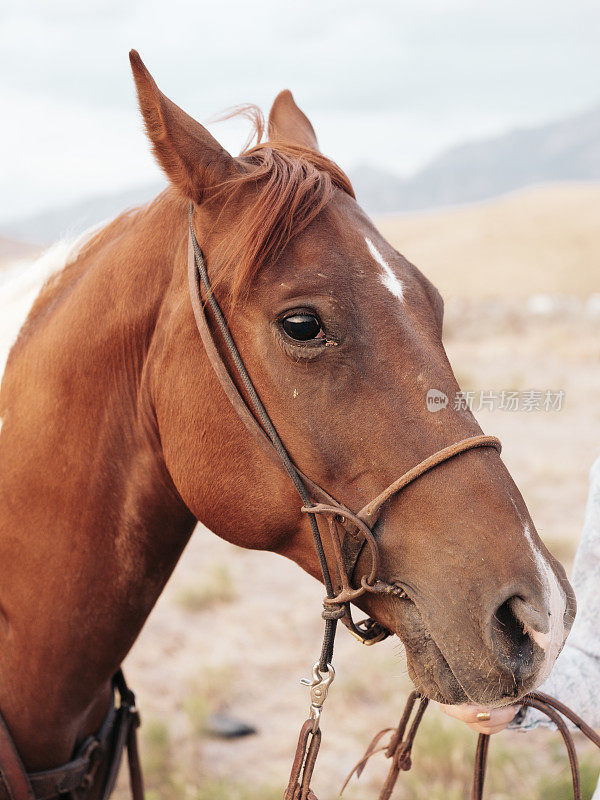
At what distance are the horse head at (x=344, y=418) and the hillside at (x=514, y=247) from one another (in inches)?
1412

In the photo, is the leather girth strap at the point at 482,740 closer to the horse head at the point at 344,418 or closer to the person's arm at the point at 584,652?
the person's arm at the point at 584,652

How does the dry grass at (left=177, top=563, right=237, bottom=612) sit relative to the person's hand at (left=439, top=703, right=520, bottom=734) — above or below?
below

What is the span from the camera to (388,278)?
1.76 metres

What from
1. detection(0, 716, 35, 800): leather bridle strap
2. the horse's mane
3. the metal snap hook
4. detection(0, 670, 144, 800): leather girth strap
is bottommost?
detection(0, 670, 144, 800): leather girth strap

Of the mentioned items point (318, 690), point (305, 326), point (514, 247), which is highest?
point (305, 326)

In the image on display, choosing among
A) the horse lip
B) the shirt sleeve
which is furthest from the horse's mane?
the shirt sleeve

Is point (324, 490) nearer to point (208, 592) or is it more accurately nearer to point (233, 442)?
point (233, 442)

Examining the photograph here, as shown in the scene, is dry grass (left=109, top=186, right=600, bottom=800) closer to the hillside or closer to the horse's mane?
the horse's mane

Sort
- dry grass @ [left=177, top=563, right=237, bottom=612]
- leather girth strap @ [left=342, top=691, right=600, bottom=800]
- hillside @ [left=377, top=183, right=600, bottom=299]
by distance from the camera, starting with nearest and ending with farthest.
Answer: leather girth strap @ [left=342, top=691, right=600, bottom=800], dry grass @ [left=177, top=563, right=237, bottom=612], hillside @ [left=377, top=183, right=600, bottom=299]

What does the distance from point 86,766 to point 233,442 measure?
118 cm

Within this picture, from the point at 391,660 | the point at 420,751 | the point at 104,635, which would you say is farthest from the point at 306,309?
the point at 391,660

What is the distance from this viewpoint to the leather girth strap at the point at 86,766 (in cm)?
199

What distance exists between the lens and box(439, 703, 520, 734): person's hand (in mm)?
1768

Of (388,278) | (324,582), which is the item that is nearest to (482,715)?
(324,582)
